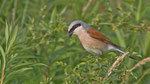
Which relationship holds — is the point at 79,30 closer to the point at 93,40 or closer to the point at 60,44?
the point at 93,40

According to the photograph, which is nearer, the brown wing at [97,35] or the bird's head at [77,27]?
the bird's head at [77,27]

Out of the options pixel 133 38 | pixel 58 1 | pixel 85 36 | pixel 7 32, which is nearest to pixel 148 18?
pixel 133 38

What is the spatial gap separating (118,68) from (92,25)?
1.88 metres

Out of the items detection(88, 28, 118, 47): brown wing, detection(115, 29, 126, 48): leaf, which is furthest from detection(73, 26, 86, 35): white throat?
detection(115, 29, 126, 48): leaf

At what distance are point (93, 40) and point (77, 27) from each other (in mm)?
391

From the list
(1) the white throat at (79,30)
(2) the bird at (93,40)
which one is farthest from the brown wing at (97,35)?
(1) the white throat at (79,30)

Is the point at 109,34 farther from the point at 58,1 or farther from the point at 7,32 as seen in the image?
the point at 7,32

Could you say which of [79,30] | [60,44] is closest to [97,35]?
[79,30]

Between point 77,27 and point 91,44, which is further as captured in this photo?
point 91,44

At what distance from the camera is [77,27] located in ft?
15.8

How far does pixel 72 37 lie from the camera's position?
4656 millimetres

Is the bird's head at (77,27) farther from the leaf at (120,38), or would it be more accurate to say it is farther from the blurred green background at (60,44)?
the leaf at (120,38)

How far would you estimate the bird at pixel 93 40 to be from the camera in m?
4.84

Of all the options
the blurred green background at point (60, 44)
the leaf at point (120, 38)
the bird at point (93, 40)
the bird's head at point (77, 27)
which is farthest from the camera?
the bird at point (93, 40)
